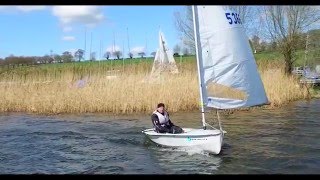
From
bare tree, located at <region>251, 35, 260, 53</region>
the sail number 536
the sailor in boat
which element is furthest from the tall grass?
bare tree, located at <region>251, 35, 260, 53</region>

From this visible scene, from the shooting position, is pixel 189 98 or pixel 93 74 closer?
pixel 189 98

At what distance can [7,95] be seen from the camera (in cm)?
2227

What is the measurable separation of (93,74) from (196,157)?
1260 centimetres

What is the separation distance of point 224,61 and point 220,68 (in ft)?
0.68

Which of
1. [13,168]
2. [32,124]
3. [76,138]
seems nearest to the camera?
[13,168]

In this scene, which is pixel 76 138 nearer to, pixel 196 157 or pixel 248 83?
pixel 196 157

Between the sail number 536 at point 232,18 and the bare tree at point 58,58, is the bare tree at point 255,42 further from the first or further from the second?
the bare tree at point 58,58

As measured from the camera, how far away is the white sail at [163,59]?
23.9m

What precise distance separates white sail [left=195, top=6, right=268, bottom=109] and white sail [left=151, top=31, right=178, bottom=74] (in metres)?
12.0

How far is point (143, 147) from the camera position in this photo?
12.5 meters

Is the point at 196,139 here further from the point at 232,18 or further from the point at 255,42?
the point at 255,42

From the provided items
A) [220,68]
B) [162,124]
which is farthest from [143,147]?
[220,68]

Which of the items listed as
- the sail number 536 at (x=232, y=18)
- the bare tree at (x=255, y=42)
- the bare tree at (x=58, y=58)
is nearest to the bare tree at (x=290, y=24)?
the bare tree at (x=255, y=42)

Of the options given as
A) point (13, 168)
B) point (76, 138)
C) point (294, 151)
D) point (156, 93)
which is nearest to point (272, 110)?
point (156, 93)
